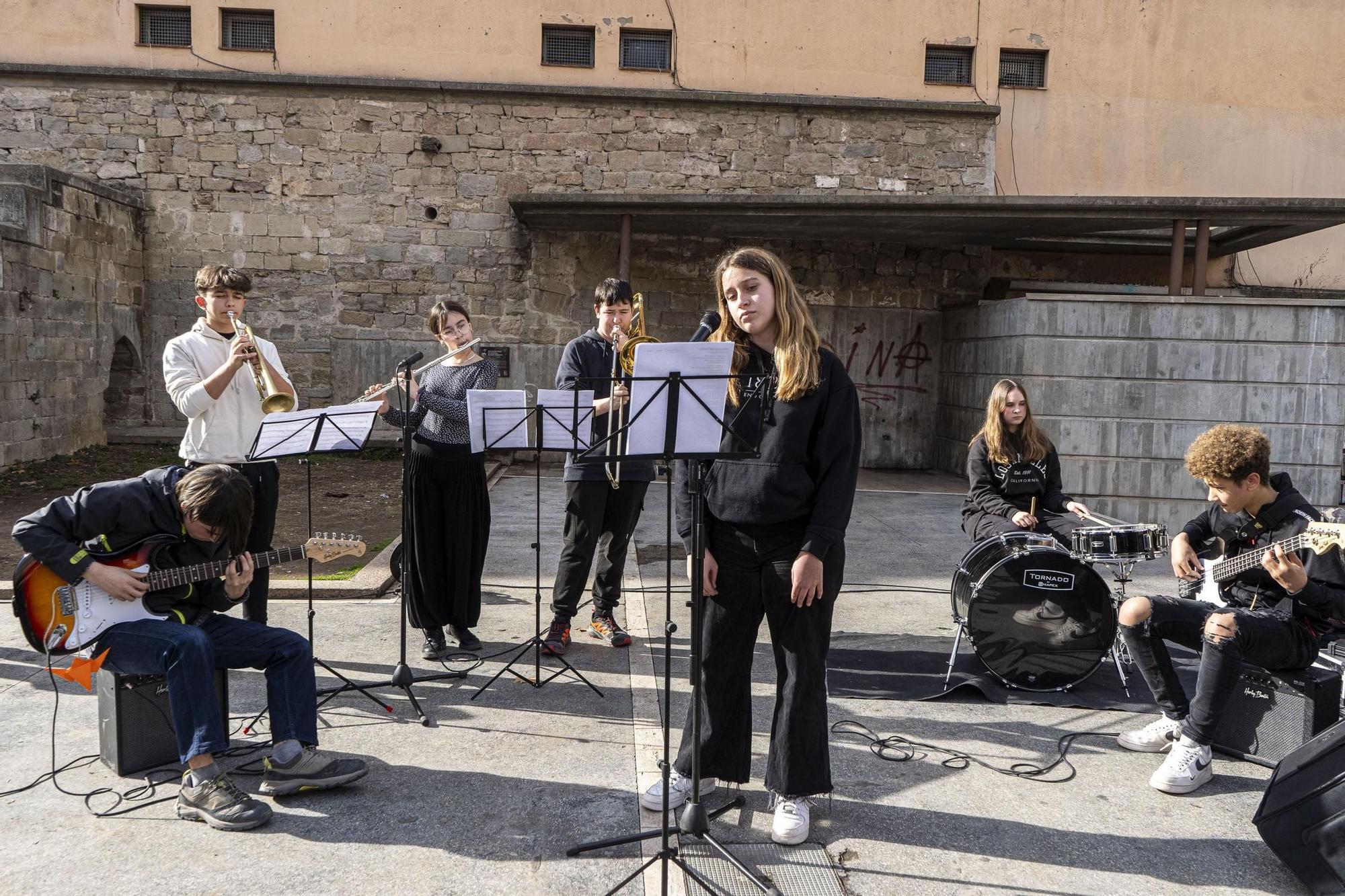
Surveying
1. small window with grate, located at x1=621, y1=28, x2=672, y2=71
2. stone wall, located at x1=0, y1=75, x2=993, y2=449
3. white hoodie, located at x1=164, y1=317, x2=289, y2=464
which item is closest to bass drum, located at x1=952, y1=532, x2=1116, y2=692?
white hoodie, located at x1=164, y1=317, x2=289, y2=464

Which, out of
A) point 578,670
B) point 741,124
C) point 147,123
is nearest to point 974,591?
point 578,670

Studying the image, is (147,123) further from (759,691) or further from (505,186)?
(759,691)

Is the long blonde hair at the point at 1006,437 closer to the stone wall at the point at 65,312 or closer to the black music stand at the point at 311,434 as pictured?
the black music stand at the point at 311,434

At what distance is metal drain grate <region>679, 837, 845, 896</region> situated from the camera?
2865 millimetres

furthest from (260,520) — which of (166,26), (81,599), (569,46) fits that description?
(166,26)

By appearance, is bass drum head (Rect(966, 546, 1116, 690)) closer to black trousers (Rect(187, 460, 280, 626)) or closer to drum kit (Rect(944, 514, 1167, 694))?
drum kit (Rect(944, 514, 1167, 694))

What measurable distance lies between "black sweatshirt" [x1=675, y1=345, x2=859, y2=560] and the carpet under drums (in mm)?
1802

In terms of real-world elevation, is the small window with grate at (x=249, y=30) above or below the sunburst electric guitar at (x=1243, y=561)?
above

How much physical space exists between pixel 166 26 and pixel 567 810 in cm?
1382

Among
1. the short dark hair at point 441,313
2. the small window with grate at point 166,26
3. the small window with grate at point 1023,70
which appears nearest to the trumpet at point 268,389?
the short dark hair at point 441,313

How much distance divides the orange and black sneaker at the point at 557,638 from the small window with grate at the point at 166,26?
11984 mm

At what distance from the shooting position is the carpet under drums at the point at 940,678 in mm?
4578

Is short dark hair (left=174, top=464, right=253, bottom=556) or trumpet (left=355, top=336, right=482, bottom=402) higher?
trumpet (left=355, top=336, right=482, bottom=402)

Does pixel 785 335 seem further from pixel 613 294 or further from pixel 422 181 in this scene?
pixel 422 181
